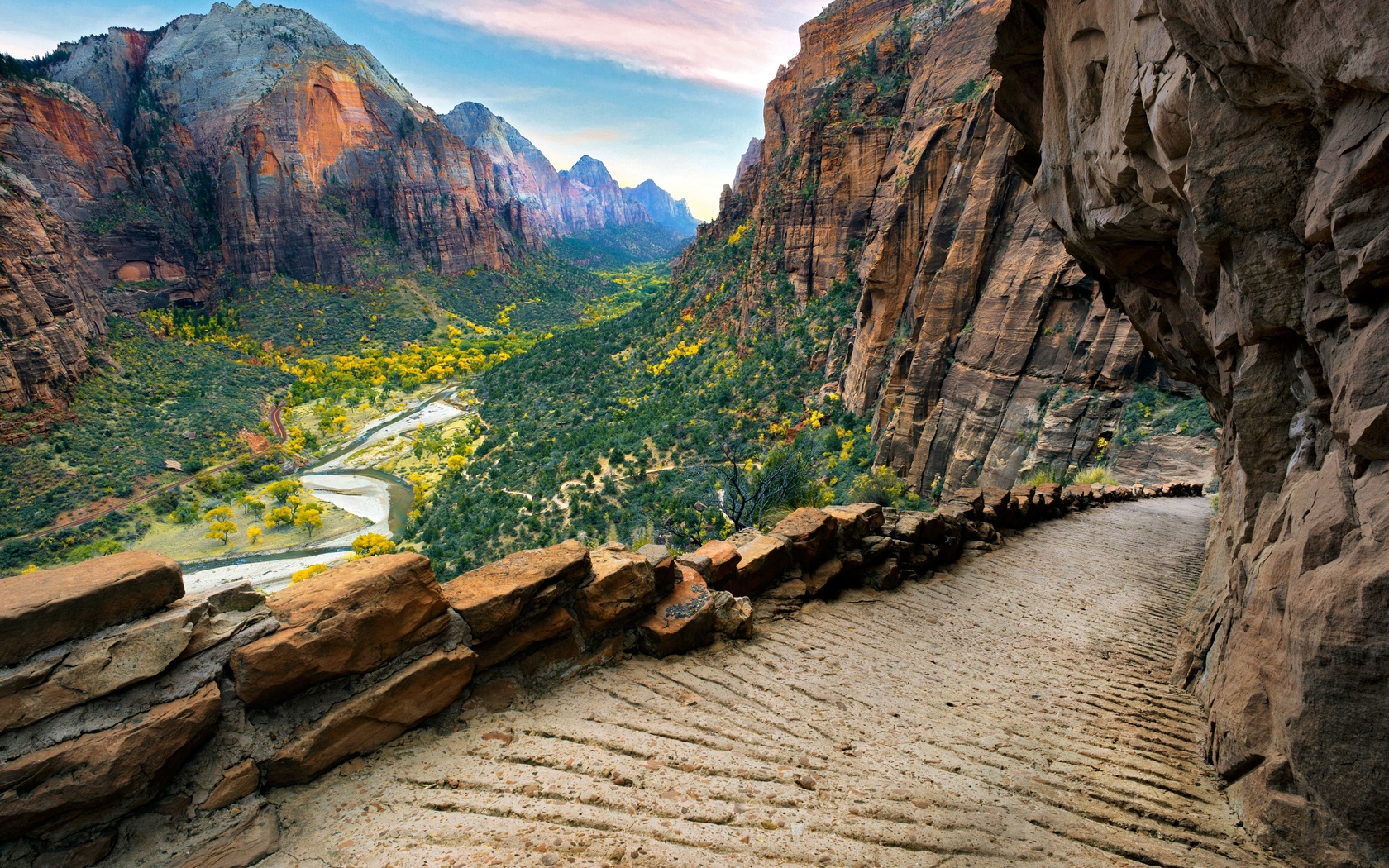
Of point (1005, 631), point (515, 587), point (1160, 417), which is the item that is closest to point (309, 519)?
point (515, 587)

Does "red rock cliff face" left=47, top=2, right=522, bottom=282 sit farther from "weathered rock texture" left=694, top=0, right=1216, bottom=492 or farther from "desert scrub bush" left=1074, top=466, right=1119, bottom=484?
"desert scrub bush" left=1074, top=466, right=1119, bottom=484

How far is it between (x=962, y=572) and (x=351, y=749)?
347 inches

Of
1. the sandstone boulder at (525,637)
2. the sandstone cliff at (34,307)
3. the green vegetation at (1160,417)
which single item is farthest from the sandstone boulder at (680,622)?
the sandstone cliff at (34,307)

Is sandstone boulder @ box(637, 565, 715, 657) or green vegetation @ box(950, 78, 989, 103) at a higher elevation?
green vegetation @ box(950, 78, 989, 103)

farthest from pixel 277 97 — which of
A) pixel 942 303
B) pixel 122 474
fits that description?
pixel 942 303

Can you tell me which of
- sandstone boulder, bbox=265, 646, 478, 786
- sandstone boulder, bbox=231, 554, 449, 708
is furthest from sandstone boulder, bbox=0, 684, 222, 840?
sandstone boulder, bbox=265, 646, 478, 786

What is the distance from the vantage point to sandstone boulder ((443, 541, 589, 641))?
4004 mm

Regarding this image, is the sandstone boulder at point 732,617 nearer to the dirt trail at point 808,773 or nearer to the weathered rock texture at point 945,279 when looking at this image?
the dirt trail at point 808,773

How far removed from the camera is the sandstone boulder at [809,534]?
7074 mm

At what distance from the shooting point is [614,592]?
489 centimetres

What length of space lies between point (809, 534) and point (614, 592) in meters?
3.19

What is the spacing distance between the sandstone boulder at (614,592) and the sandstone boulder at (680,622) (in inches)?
7.1

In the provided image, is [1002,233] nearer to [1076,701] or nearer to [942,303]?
[942,303]

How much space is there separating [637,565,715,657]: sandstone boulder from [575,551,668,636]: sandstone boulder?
0.18 m
